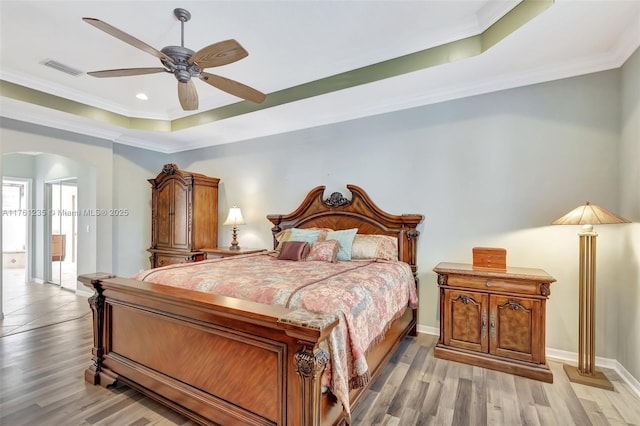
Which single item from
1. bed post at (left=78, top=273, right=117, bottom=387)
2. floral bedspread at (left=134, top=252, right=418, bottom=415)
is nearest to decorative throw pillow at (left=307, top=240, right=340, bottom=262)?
floral bedspread at (left=134, top=252, right=418, bottom=415)

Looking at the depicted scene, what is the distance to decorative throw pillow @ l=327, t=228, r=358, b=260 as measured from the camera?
3.26 m

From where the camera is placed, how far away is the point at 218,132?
477cm

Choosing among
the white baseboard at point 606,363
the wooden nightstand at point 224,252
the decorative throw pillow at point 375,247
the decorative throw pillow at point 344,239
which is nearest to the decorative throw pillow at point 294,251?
the decorative throw pillow at point 344,239

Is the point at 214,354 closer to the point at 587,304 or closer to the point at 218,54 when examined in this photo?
the point at 218,54

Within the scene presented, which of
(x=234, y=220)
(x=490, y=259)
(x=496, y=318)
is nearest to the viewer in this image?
(x=496, y=318)

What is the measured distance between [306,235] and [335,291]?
1809 millimetres

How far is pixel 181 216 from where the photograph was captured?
4.80 m

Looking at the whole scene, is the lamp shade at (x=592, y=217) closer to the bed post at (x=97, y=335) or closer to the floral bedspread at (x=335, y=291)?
the floral bedspread at (x=335, y=291)

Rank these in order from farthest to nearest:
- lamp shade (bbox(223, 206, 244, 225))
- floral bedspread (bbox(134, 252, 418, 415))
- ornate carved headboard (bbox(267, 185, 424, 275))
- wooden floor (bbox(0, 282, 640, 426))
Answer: lamp shade (bbox(223, 206, 244, 225)) → ornate carved headboard (bbox(267, 185, 424, 275)) → wooden floor (bbox(0, 282, 640, 426)) → floral bedspread (bbox(134, 252, 418, 415))

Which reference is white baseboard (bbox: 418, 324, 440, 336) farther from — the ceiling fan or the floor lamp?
the ceiling fan

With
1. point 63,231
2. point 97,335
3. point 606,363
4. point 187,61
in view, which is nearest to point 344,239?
point 187,61

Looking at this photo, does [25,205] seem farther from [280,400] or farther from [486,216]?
[486,216]

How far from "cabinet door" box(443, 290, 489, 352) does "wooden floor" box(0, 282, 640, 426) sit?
20 centimetres

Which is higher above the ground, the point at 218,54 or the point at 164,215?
the point at 218,54
